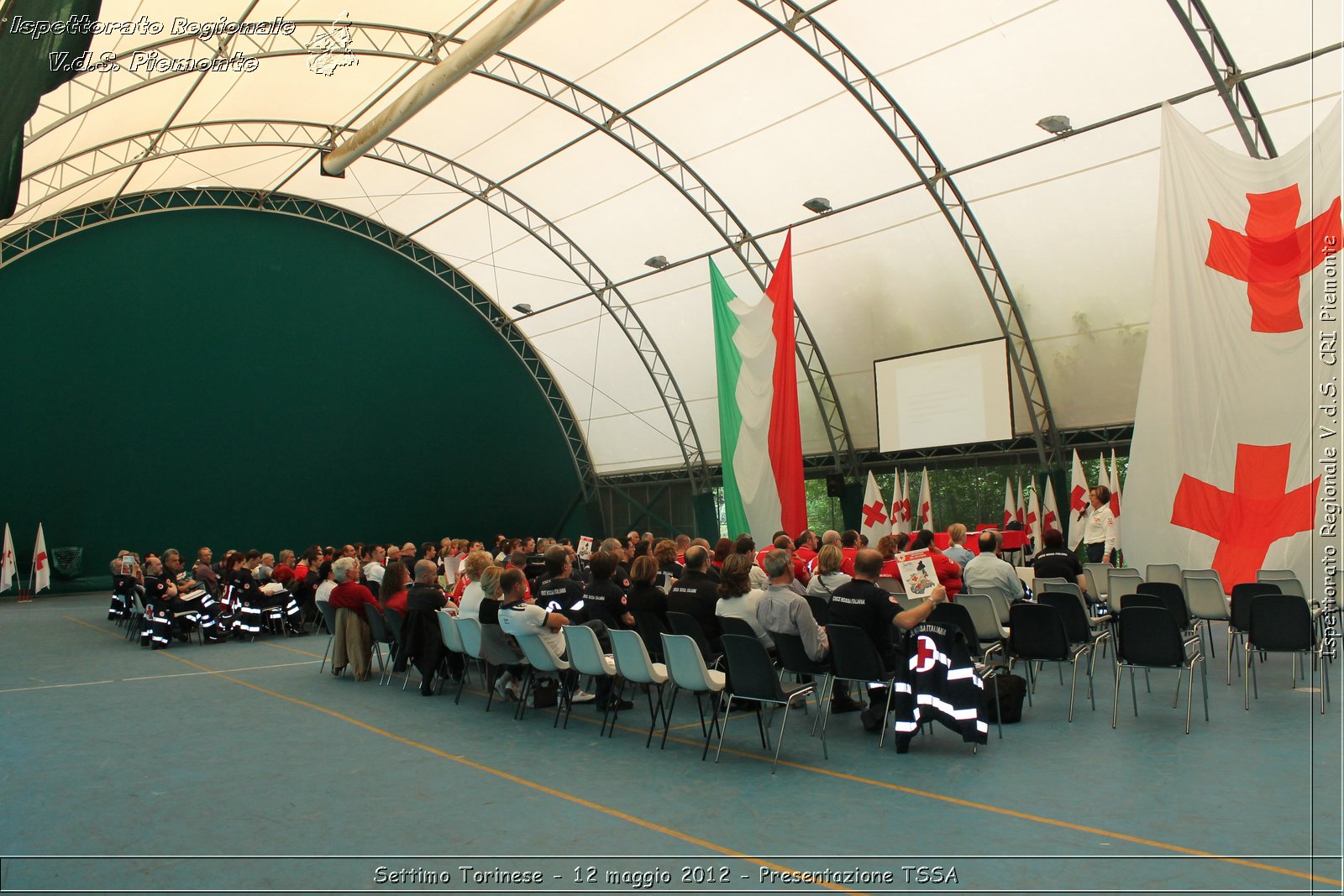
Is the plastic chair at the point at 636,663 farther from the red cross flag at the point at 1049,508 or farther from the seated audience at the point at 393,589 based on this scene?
the red cross flag at the point at 1049,508

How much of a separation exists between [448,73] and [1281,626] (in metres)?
11.1

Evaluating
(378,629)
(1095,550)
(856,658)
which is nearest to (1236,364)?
(856,658)

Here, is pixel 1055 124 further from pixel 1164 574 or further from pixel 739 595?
pixel 739 595

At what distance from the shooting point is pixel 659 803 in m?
4.71

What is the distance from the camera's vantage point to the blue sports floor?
368 centimetres

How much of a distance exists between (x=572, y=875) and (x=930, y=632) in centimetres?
288

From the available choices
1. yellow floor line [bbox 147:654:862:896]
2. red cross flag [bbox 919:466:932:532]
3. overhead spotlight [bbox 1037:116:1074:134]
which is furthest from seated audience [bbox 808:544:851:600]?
red cross flag [bbox 919:466:932:532]

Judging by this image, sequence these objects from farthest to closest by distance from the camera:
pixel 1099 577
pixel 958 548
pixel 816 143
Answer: pixel 816 143, pixel 1099 577, pixel 958 548

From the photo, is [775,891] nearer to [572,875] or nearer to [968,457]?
[572,875]

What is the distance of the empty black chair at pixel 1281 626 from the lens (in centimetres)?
635

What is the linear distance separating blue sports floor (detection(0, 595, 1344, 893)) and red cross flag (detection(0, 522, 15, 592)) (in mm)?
12777

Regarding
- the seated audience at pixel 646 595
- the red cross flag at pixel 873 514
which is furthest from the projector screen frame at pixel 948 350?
the seated audience at pixel 646 595

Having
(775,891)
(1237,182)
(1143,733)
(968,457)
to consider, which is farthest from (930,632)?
(968,457)

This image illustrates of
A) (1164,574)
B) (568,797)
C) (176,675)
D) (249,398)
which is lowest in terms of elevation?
(176,675)
